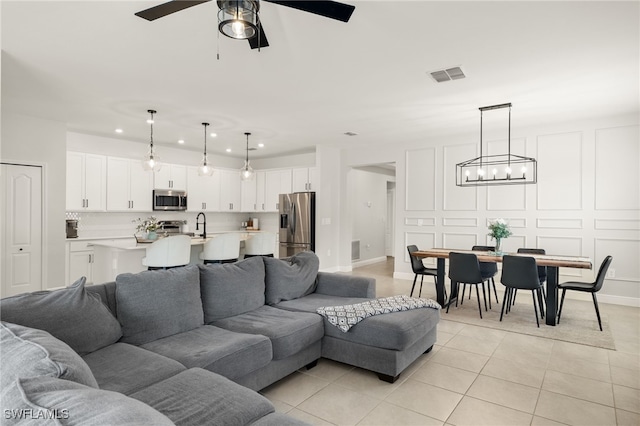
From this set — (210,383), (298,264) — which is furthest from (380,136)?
(210,383)

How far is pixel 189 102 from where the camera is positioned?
4.78m

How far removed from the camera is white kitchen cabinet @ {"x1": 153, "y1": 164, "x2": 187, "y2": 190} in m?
7.56

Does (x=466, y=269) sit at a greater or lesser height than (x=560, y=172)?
lesser

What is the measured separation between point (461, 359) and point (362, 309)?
1079mm

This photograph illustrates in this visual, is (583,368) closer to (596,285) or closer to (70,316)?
(596,285)

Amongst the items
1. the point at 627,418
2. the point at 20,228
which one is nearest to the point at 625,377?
the point at 627,418

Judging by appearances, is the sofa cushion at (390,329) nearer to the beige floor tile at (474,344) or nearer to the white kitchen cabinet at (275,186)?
the beige floor tile at (474,344)

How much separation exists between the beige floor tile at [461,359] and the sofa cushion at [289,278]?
1400 mm

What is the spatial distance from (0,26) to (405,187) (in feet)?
20.4

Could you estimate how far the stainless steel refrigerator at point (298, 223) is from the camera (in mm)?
7758

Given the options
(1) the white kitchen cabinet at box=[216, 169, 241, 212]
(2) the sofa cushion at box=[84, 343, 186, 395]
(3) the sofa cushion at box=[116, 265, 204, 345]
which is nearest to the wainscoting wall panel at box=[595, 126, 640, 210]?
(3) the sofa cushion at box=[116, 265, 204, 345]

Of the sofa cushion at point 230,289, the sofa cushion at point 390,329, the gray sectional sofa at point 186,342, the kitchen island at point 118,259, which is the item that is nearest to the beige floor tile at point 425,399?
the gray sectional sofa at point 186,342

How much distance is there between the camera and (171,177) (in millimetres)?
7773

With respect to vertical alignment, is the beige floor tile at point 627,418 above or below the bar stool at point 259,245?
below
